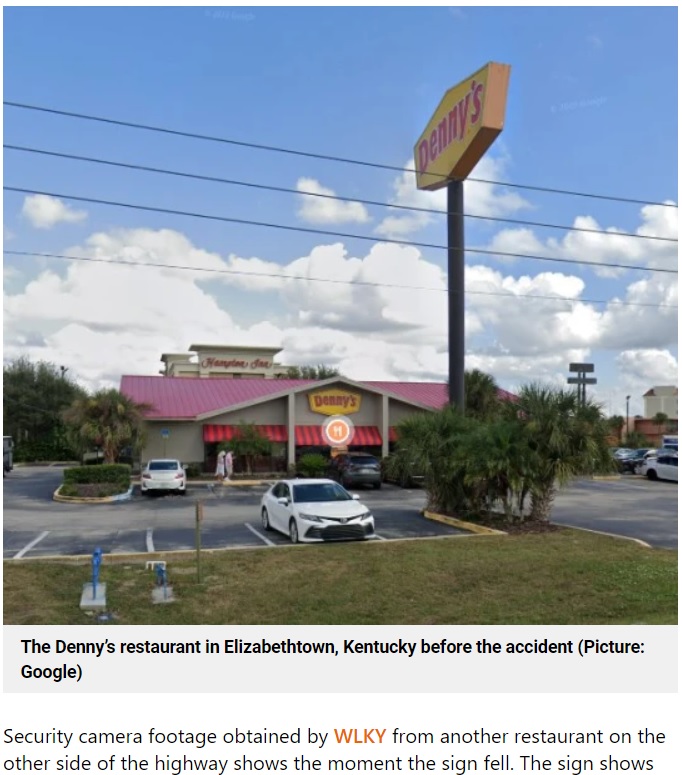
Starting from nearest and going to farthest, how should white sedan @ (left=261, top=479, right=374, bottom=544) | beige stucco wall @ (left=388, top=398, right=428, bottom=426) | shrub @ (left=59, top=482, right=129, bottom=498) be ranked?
white sedan @ (left=261, top=479, right=374, bottom=544)
shrub @ (left=59, top=482, right=129, bottom=498)
beige stucco wall @ (left=388, top=398, right=428, bottom=426)

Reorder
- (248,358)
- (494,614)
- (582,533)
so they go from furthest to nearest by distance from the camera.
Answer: (248,358) → (582,533) → (494,614)

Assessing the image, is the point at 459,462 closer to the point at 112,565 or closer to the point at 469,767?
the point at 112,565

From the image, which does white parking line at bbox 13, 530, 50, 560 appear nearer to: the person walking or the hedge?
the hedge

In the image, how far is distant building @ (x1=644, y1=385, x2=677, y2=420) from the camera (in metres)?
89.9

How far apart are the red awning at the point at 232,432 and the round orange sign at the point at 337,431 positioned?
6.99 ft

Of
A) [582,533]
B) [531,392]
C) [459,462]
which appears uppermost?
[531,392]

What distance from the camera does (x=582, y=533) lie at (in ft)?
52.0

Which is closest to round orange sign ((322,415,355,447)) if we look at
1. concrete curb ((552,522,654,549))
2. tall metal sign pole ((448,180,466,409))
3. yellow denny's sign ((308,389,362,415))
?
yellow denny's sign ((308,389,362,415))

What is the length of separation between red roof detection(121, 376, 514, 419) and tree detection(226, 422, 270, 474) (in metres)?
1.60

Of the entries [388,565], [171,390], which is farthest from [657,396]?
[388,565]

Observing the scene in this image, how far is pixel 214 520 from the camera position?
60.4ft

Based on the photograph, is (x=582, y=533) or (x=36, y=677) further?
(x=582, y=533)

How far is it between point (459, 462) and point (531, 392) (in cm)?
234

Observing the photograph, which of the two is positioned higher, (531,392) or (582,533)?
(531,392)
